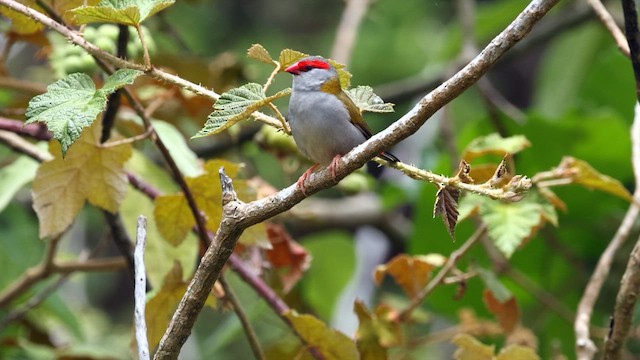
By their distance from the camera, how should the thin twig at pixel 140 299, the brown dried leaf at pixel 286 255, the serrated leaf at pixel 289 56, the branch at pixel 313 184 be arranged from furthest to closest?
the brown dried leaf at pixel 286 255, the serrated leaf at pixel 289 56, the thin twig at pixel 140 299, the branch at pixel 313 184

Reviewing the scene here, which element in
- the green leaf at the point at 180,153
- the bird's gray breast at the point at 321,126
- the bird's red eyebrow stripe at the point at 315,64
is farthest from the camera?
the green leaf at the point at 180,153

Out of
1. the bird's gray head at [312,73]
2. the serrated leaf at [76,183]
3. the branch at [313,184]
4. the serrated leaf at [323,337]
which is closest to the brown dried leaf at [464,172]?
the branch at [313,184]

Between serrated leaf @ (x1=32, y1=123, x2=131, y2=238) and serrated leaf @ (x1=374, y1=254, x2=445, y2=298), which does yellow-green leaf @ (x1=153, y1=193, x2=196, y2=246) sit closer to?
serrated leaf @ (x1=32, y1=123, x2=131, y2=238)

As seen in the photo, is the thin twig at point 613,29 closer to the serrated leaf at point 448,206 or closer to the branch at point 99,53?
the serrated leaf at point 448,206

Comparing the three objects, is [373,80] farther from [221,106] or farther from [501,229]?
[221,106]

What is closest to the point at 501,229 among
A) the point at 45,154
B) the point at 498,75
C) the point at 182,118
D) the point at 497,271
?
the point at 497,271

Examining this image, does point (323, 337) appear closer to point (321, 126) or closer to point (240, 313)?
point (240, 313)

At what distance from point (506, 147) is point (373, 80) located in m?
3.07

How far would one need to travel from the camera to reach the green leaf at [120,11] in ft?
3.66

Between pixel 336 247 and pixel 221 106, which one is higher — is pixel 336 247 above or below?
below

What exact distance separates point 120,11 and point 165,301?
1.65 ft

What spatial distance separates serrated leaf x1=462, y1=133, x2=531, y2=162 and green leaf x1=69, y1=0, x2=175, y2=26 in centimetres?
64

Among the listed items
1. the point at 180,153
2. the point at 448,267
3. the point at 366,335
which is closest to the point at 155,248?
the point at 180,153

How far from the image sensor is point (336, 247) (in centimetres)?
257
